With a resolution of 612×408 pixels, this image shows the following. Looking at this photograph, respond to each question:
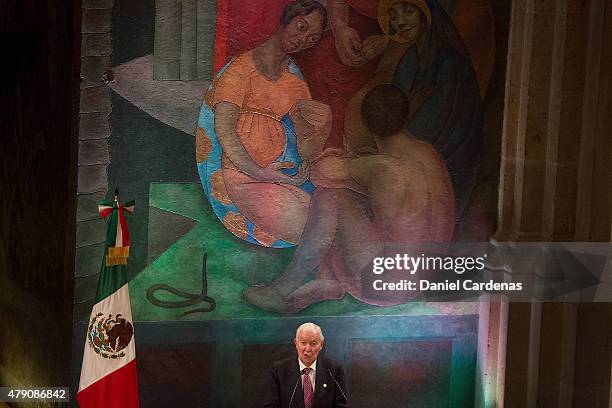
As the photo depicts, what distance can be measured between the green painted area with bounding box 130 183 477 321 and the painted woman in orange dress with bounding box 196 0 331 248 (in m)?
0.10

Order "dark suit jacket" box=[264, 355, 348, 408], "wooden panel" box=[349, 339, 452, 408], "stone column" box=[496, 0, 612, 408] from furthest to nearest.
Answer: "wooden panel" box=[349, 339, 452, 408]
"stone column" box=[496, 0, 612, 408]
"dark suit jacket" box=[264, 355, 348, 408]

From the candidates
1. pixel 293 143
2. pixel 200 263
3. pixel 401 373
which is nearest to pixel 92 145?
pixel 200 263

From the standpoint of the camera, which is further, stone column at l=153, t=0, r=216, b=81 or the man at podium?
stone column at l=153, t=0, r=216, b=81

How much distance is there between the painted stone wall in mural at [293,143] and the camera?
26.3 feet

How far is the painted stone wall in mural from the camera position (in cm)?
802

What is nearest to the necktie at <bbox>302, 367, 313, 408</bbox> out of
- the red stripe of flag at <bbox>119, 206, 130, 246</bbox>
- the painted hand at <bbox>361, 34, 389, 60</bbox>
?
the red stripe of flag at <bbox>119, 206, 130, 246</bbox>

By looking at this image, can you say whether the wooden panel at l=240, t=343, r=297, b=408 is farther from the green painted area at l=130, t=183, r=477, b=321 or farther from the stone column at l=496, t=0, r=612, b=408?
the stone column at l=496, t=0, r=612, b=408

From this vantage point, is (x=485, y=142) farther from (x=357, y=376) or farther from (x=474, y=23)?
(x=357, y=376)

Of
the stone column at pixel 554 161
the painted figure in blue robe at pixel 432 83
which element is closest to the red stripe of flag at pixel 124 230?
the painted figure in blue robe at pixel 432 83

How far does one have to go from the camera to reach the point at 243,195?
8234 millimetres

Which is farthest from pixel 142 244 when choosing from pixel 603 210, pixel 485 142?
pixel 603 210

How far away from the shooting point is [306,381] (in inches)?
285

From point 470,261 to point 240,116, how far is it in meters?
2.17

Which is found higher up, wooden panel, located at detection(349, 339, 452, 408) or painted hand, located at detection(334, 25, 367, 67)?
painted hand, located at detection(334, 25, 367, 67)
